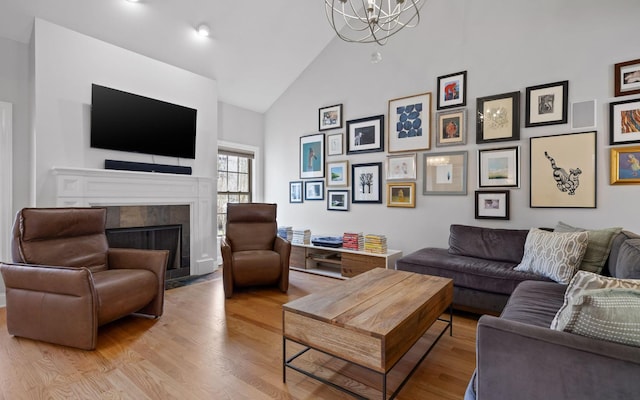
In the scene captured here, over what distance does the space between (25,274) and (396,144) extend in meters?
3.81

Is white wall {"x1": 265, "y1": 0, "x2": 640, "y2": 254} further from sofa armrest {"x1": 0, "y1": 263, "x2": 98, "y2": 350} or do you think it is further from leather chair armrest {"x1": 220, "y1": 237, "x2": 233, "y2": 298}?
sofa armrest {"x1": 0, "y1": 263, "x2": 98, "y2": 350}

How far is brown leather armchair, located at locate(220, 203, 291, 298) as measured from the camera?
335 centimetres

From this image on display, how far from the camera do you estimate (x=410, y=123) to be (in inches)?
154

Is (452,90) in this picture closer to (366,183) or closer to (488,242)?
(366,183)

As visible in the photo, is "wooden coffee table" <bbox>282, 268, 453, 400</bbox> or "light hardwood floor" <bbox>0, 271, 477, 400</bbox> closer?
"wooden coffee table" <bbox>282, 268, 453, 400</bbox>

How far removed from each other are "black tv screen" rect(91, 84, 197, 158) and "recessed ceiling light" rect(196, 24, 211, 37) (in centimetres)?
94

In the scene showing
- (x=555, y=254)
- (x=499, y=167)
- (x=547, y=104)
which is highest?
(x=547, y=104)

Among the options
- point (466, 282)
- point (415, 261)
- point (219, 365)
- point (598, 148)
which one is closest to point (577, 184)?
point (598, 148)

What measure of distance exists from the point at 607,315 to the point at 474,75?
3172 millimetres

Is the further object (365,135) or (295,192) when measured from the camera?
(295,192)

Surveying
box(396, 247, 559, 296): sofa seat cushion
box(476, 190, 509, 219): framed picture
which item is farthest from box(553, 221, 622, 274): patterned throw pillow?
box(476, 190, 509, 219): framed picture

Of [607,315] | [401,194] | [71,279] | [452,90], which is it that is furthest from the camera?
[401,194]

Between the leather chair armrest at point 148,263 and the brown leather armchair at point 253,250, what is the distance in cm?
65

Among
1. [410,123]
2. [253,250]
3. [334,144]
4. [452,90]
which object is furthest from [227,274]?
[452,90]
